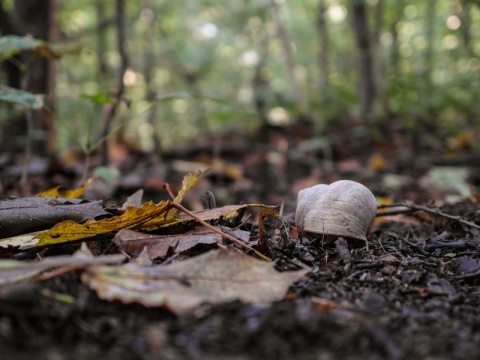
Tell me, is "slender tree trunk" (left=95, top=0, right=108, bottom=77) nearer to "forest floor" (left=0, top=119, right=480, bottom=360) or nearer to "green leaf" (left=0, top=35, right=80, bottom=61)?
"green leaf" (left=0, top=35, right=80, bottom=61)

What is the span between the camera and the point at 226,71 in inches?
633

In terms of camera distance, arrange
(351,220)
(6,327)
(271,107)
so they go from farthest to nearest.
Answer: (271,107)
(351,220)
(6,327)

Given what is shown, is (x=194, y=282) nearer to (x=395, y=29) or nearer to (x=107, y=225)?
(x=107, y=225)

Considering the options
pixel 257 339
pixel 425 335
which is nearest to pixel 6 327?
pixel 257 339

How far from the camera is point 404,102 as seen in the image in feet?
27.4

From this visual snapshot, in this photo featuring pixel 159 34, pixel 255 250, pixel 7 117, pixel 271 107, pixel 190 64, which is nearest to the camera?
pixel 255 250

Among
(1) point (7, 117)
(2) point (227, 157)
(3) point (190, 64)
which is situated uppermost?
(3) point (190, 64)

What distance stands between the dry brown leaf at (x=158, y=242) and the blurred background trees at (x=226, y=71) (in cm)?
98

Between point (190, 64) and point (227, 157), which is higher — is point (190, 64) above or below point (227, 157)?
above

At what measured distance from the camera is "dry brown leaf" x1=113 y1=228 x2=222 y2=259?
4.91ft

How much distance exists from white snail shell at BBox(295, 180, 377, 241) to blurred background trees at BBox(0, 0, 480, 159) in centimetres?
93

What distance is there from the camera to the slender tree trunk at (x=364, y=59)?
739cm

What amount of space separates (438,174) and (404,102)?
461 centimetres

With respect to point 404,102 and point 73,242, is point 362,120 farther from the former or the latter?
point 73,242
